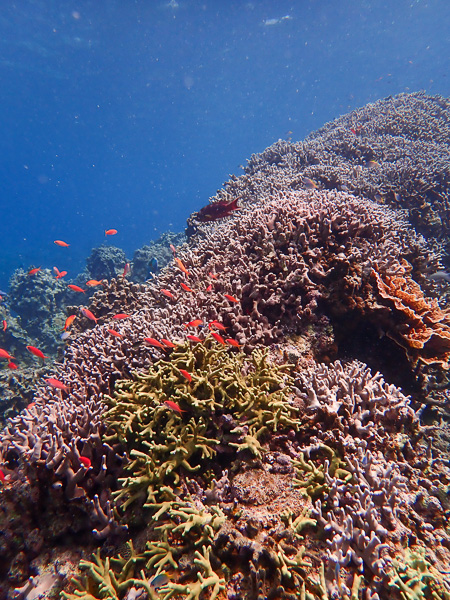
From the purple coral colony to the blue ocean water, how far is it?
1139cm

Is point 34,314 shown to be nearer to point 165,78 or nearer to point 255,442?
point 255,442

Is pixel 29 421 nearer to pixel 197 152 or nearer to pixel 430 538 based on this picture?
pixel 430 538

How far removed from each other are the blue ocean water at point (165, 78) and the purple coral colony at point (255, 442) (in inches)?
449

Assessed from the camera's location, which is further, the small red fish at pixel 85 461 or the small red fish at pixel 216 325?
the small red fish at pixel 216 325

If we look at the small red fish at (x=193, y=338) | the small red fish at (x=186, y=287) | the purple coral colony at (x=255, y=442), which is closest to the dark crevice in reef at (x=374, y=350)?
the purple coral colony at (x=255, y=442)

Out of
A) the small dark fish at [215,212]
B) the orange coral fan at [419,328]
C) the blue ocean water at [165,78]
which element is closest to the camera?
the orange coral fan at [419,328]

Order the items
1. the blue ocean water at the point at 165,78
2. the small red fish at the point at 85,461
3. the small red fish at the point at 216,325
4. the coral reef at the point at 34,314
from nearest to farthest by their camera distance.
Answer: the small red fish at the point at 85,461 → the small red fish at the point at 216,325 → the coral reef at the point at 34,314 → the blue ocean water at the point at 165,78

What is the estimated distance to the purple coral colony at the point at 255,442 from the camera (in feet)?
6.54

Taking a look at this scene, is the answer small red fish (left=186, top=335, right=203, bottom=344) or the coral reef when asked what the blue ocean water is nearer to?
the coral reef

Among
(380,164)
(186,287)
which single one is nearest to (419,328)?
(186,287)

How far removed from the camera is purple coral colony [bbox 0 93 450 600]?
1.99m

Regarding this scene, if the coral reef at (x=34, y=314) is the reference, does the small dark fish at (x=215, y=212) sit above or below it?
below

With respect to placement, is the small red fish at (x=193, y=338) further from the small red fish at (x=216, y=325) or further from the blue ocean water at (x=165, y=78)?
the blue ocean water at (x=165, y=78)

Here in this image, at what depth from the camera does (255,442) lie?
8.18 feet
